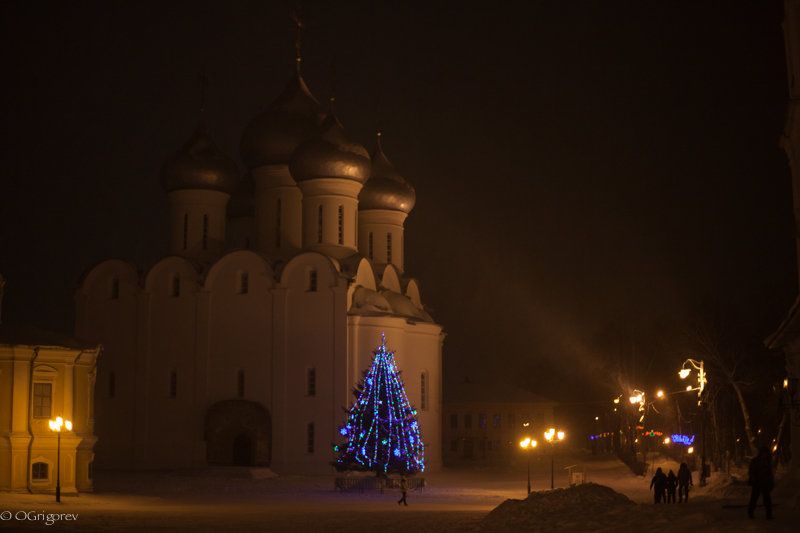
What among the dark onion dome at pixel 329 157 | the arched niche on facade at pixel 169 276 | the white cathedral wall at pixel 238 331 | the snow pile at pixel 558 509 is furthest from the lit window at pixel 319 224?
the snow pile at pixel 558 509

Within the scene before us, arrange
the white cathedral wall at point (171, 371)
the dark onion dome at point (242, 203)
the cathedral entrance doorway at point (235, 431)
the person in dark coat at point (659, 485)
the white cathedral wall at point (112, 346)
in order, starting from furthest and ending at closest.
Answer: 1. the dark onion dome at point (242, 203)
2. the white cathedral wall at point (112, 346)
3. the white cathedral wall at point (171, 371)
4. the cathedral entrance doorway at point (235, 431)
5. the person in dark coat at point (659, 485)

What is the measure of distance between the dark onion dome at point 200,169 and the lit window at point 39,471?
59.3 feet

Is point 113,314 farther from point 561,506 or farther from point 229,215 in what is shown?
point 561,506

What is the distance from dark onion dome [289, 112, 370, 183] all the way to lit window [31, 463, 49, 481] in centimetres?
1720

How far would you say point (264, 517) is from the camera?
23.4 m

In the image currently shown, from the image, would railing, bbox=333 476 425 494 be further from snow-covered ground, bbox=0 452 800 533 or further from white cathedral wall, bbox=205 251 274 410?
white cathedral wall, bbox=205 251 274 410

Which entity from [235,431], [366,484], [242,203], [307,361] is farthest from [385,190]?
[366,484]

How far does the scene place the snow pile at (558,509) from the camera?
18805 mm

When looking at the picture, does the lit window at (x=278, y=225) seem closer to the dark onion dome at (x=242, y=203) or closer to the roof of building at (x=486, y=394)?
the dark onion dome at (x=242, y=203)

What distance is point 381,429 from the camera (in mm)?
34469

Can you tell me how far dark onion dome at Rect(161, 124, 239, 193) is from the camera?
44.4m

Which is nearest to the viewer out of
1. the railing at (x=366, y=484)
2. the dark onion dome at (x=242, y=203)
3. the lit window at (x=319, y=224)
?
the railing at (x=366, y=484)

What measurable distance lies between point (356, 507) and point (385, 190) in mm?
21482

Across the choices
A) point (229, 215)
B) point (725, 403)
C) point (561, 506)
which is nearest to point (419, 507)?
point (561, 506)
